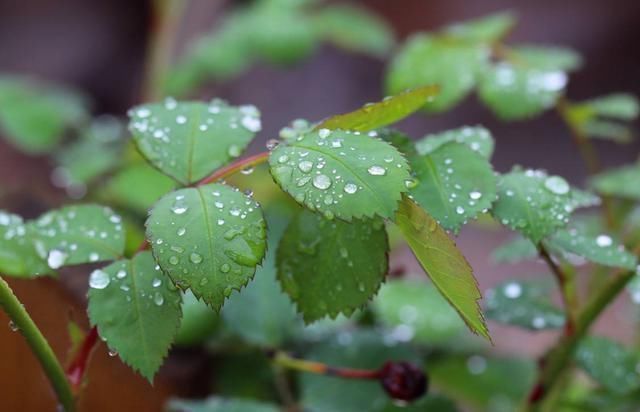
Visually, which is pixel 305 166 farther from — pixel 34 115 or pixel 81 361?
pixel 34 115

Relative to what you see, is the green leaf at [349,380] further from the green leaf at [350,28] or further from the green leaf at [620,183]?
the green leaf at [350,28]

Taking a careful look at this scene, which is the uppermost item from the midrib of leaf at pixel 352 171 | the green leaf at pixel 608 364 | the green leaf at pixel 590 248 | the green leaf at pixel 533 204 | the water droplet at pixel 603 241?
the midrib of leaf at pixel 352 171

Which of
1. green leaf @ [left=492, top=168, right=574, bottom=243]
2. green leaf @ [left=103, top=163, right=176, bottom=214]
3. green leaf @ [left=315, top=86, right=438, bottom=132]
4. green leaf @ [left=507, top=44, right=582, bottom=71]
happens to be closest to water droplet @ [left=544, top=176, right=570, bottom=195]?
green leaf @ [left=492, top=168, right=574, bottom=243]

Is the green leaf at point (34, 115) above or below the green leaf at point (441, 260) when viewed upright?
below

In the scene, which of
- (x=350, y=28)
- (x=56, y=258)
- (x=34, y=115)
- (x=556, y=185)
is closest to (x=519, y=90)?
(x=556, y=185)

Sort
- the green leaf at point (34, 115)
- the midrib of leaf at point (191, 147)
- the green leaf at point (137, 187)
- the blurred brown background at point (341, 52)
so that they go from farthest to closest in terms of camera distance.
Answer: the blurred brown background at point (341, 52) < the green leaf at point (34, 115) < the green leaf at point (137, 187) < the midrib of leaf at point (191, 147)

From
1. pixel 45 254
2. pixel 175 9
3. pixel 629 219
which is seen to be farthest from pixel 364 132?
pixel 175 9

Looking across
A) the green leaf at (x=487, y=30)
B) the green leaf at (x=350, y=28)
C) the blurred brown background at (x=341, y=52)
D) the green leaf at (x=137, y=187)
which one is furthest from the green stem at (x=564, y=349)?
the blurred brown background at (x=341, y=52)
